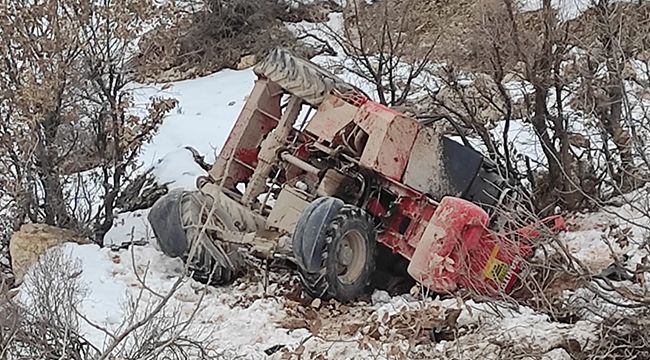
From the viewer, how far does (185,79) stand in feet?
63.7

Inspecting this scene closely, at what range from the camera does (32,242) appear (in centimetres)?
896

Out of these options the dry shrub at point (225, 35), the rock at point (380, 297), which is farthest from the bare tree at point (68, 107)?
the dry shrub at point (225, 35)

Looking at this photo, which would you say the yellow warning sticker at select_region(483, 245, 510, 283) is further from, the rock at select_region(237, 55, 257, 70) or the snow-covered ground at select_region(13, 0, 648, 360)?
the rock at select_region(237, 55, 257, 70)

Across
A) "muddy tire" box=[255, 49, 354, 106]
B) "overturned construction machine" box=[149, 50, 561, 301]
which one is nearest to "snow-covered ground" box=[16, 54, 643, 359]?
"overturned construction machine" box=[149, 50, 561, 301]

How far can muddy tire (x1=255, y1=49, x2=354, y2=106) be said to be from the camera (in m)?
8.75

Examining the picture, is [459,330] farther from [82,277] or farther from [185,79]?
[185,79]

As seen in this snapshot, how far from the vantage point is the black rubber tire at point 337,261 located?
795 centimetres

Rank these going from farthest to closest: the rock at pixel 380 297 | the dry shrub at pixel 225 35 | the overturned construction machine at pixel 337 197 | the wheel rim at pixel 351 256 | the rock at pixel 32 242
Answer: the dry shrub at pixel 225 35
the rock at pixel 32 242
the rock at pixel 380 297
the wheel rim at pixel 351 256
the overturned construction machine at pixel 337 197

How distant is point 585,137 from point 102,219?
5038 millimetres

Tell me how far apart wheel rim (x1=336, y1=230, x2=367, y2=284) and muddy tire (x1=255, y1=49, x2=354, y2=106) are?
4.34 feet

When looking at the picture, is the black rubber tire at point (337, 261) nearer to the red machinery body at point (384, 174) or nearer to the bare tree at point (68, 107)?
the red machinery body at point (384, 174)

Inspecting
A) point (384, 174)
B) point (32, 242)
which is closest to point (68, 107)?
point (32, 242)

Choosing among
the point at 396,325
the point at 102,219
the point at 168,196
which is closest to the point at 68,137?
the point at 102,219

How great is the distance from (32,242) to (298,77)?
2.74 metres
